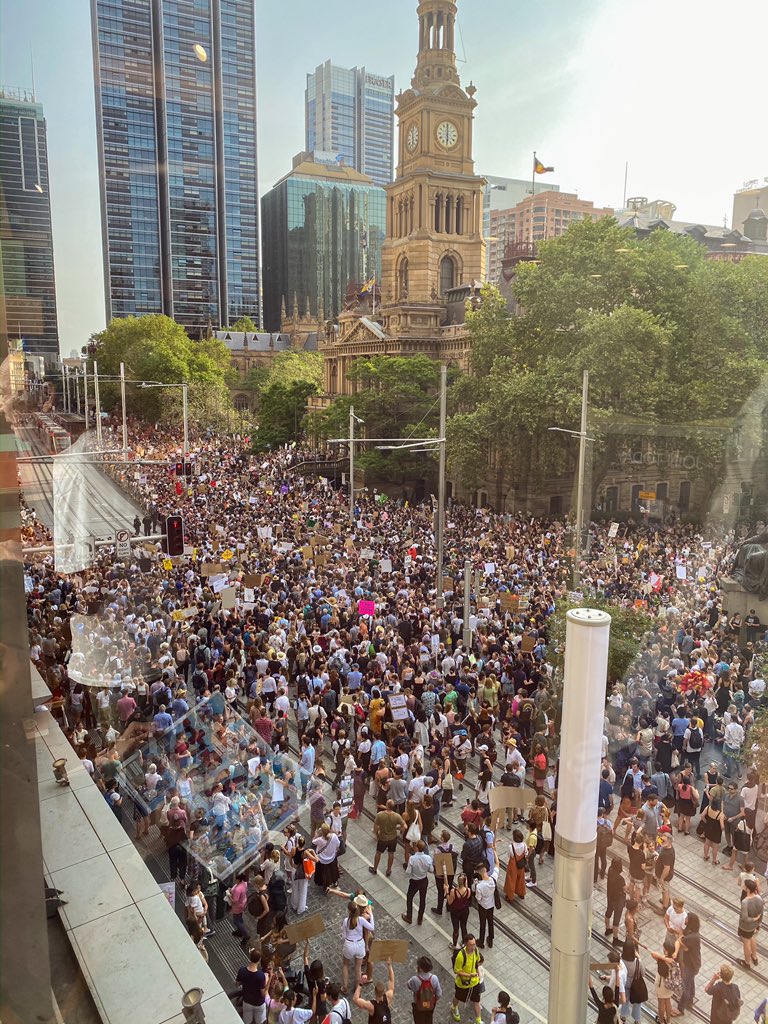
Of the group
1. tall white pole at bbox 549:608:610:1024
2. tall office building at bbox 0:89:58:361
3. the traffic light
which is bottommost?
the traffic light

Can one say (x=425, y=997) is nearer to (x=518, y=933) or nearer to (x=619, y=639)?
(x=518, y=933)

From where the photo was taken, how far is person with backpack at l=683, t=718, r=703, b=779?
12.8 meters

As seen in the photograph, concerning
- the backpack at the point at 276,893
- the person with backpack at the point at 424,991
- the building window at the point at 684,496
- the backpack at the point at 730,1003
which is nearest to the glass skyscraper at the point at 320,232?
the building window at the point at 684,496

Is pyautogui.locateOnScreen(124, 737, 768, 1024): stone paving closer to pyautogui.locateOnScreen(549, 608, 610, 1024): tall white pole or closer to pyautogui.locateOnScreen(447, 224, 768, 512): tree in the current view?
pyautogui.locateOnScreen(549, 608, 610, 1024): tall white pole

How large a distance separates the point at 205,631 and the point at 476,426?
19.8 m

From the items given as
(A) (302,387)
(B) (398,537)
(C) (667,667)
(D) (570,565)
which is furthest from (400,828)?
(A) (302,387)

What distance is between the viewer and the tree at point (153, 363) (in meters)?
64.7

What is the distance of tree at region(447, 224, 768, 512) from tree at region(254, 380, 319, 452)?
31.4m

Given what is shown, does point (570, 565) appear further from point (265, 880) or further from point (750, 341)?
point (265, 880)

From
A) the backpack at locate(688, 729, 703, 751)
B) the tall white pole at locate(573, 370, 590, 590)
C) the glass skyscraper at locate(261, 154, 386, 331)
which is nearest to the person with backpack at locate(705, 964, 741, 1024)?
the backpack at locate(688, 729, 703, 751)

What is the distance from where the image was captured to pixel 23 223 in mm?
6000

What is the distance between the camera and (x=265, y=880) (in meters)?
9.67

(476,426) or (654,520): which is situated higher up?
(476,426)

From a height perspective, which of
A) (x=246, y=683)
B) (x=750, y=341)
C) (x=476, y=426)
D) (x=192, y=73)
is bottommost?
(x=246, y=683)
